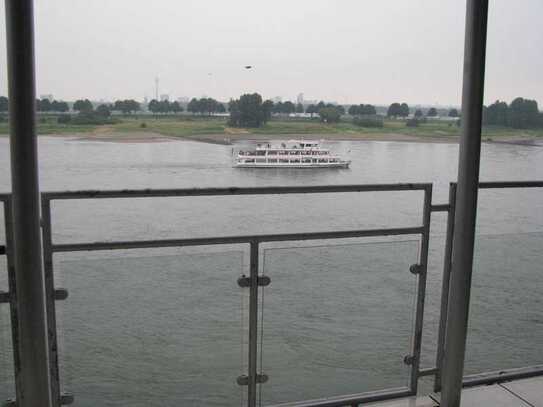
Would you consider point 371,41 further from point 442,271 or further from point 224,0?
point 442,271

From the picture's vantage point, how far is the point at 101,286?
72.5 inches

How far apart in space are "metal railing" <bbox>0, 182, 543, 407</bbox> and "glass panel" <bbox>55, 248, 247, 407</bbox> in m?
0.03

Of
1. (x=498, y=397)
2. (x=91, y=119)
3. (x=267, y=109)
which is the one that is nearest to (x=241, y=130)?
(x=267, y=109)

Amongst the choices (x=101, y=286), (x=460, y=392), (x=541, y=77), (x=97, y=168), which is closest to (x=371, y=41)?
(x=541, y=77)

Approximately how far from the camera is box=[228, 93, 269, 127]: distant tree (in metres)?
4.96

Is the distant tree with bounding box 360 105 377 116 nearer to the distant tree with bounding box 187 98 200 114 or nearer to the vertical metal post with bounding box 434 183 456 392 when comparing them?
the distant tree with bounding box 187 98 200 114

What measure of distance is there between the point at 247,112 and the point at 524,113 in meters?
2.63

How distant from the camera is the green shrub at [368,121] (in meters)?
5.21

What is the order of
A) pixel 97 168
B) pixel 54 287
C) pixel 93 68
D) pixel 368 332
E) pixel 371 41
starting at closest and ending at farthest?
pixel 54 287 → pixel 368 332 → pixel 371 41 → pixel 93 68 → pixel 97 168

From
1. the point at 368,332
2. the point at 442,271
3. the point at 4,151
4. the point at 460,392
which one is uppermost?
the point at 4,151

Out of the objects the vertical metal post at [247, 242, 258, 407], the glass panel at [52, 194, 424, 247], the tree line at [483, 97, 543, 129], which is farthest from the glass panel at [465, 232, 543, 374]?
the vertical metal post at [247, 242, 258, 407]

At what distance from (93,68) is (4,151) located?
18.0 feet

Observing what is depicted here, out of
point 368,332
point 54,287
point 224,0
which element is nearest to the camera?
point 54,287

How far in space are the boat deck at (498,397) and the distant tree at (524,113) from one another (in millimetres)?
1458
